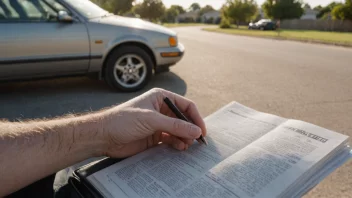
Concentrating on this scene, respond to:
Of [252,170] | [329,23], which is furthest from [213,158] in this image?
[329,23]

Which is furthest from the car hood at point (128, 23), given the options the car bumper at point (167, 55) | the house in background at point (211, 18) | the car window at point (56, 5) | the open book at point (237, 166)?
the house in background at point (211, 18)

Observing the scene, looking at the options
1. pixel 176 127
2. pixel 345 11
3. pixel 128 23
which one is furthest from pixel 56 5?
pixel 345 11

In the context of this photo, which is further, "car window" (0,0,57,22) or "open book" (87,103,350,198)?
"car window" (0,0,57,22)

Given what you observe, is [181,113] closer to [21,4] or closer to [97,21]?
[97,21]

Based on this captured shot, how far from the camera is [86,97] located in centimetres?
398

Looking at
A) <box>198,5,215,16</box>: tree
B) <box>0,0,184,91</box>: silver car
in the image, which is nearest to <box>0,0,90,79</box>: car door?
<box>0,0,184,91</box>: silver car

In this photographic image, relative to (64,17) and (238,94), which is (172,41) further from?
(64,17)

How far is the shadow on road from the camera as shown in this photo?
3.45 m

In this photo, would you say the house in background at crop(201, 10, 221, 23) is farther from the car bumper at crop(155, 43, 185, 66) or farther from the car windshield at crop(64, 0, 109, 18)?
the car windshield at crop(64, 0, 109, 18)

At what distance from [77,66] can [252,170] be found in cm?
350

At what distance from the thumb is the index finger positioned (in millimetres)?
111

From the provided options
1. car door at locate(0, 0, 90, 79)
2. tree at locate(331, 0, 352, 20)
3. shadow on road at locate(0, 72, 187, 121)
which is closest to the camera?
shadow on road at locate(0, 72, 187, 121)

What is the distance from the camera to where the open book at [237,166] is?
2.97 feet

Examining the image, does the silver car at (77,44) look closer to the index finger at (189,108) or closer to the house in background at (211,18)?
the index finger at (189,108)
